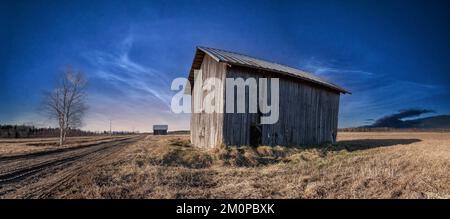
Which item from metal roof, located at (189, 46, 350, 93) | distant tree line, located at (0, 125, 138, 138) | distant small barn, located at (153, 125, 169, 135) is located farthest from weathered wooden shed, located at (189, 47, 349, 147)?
distant small barn, located at (153, 125, 169, 135)

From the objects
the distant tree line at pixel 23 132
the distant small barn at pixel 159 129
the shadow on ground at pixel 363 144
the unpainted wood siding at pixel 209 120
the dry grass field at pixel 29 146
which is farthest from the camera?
the distant small barn at pixel 159 129

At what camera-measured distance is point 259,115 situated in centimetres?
1636

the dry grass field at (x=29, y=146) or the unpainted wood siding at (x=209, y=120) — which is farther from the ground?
the unpainted wood siding at (x=209, y=120)

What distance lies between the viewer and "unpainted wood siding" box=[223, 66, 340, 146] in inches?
606

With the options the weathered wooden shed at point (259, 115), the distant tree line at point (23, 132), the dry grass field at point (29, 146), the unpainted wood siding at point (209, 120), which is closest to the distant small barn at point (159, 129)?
the distant tree line at point (23, 132)

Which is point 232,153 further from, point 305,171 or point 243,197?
point 243,197

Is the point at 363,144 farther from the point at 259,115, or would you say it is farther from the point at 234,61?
the point at 234,61

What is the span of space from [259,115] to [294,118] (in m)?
3.50

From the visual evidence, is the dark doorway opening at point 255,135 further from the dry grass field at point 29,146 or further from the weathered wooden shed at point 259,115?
the dry grass field at point 29,146

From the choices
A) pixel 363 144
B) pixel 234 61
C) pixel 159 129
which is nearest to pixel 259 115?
pixel 234 61

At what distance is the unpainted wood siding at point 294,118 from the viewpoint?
606 inches

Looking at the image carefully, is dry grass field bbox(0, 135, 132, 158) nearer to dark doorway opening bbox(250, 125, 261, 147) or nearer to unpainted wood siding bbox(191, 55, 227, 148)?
unpainted wood siding bbox(191, 55, 227, 148)
